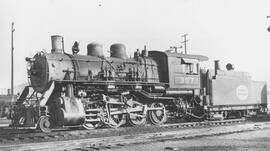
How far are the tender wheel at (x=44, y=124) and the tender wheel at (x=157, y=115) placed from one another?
15.3 feet

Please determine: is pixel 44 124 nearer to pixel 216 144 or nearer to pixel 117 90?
pixel 117 90

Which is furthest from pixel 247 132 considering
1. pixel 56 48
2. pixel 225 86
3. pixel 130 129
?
pixel 56 48

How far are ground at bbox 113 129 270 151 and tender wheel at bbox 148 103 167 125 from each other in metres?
4.34

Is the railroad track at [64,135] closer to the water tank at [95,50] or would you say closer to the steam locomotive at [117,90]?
the steam locomotive at [117,90]

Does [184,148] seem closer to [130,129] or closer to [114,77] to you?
[130,129]

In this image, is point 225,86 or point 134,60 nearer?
point 134,60

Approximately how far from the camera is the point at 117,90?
13406mm

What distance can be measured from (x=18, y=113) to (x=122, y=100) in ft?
13.0

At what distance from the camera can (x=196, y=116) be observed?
16.4 metres

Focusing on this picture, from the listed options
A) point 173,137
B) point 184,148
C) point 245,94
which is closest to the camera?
point 184,148

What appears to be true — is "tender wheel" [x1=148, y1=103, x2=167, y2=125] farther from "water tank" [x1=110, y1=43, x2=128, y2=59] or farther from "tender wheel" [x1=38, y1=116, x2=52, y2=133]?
"tender wheel" [x1=38, y1=116, x2=52, y2=133]

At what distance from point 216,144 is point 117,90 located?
5471 millimetres

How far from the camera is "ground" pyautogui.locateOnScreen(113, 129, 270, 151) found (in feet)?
26.6

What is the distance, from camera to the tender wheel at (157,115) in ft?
47.5
